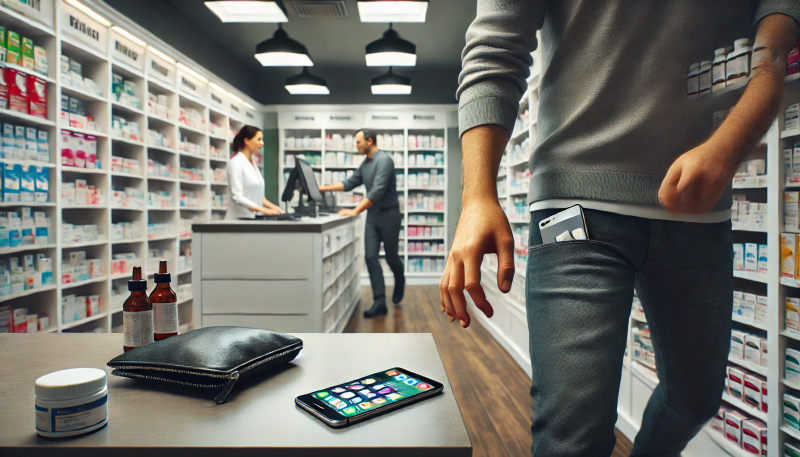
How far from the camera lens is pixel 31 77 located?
9.67ft

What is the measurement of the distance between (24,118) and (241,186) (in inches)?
64.2

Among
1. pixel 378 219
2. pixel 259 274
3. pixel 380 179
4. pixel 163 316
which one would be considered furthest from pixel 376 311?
pixel 163 316

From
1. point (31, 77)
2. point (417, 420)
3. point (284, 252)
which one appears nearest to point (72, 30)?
point (31, 77)

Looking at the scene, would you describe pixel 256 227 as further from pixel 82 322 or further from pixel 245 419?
pixel 245 419

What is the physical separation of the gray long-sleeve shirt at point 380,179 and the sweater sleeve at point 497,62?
3.88 m

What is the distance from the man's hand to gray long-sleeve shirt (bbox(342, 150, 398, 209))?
4.06 m

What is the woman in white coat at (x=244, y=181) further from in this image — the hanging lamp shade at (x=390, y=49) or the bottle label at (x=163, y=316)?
the bottle label at (x=163, y=316)

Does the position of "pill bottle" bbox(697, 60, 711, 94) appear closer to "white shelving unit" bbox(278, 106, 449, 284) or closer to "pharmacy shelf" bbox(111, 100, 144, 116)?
"pharmacy shelf" bbox(111, 100, 144, 116)

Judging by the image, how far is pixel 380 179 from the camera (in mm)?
4660

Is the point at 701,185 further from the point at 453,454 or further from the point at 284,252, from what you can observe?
the point at 284,252

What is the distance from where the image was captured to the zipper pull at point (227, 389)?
0.65 meters

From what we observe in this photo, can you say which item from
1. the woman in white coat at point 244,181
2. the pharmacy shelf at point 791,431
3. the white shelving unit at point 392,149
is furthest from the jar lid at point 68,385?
the white shelving unit at point 392,149

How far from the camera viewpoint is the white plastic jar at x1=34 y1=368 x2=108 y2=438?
0.55 metres

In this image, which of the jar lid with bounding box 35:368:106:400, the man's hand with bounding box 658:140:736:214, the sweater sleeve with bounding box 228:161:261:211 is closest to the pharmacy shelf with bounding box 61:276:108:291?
the sweater sleeve with bounding box 228:161:261:211
